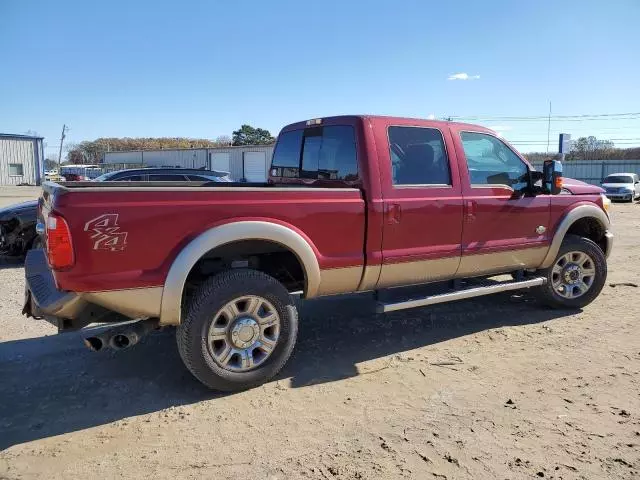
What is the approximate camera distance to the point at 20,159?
40.6m

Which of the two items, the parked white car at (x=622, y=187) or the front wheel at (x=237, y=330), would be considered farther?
the parked white car at (x=622, y=187)

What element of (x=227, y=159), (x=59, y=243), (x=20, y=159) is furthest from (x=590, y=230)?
(x=20, y=159)

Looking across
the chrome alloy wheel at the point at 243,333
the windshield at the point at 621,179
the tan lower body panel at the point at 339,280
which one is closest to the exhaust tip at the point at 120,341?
the chrome alloy wheel at the point at 243,333

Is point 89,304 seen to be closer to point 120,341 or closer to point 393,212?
point 120,341

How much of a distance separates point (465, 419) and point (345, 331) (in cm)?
196

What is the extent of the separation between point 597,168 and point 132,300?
4243cm

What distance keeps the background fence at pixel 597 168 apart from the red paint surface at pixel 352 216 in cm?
3664

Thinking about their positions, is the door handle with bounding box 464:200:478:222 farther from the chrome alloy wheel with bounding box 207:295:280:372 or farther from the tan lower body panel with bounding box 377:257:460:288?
the chrome alloy wheel with bounding box 207:295:280:372

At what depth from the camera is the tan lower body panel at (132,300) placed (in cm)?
338

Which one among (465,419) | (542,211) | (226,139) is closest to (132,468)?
(465,419)

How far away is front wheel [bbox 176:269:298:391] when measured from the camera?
3.68 metres

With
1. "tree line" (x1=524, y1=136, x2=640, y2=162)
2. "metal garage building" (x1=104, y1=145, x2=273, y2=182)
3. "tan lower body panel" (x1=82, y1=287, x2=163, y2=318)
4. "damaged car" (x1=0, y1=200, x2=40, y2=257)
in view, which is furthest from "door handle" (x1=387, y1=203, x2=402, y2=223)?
"tree line" (x1=524, y1=136, x2=640, y2=162)

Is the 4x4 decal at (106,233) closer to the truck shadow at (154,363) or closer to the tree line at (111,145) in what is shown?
the truck shadow at (154,363)

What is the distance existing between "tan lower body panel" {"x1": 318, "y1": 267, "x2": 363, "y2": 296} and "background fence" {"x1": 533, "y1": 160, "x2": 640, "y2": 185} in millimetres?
38120
